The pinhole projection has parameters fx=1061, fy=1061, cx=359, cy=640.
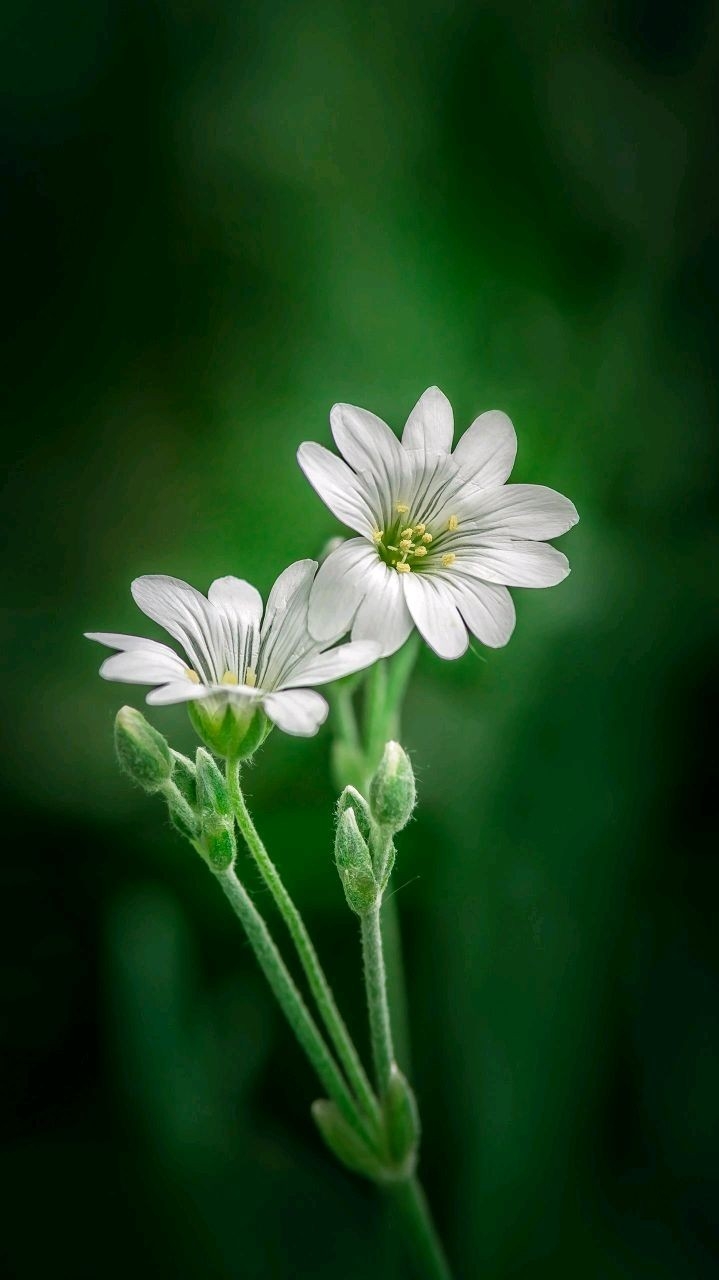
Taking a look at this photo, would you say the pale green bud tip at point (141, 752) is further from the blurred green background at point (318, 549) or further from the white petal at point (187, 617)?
the blurred green background at point (318, 549)

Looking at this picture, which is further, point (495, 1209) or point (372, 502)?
point (495, 1209)

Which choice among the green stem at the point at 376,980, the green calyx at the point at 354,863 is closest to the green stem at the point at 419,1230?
the green stem at the point at 376,980

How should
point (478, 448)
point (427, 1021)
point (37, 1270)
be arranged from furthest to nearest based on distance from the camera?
point (427, 1021)
point (37, 1270)
point (478, 448)

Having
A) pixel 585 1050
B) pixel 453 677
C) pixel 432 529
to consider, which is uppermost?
pixel 432 529

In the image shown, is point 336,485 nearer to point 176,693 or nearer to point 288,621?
point 288,621

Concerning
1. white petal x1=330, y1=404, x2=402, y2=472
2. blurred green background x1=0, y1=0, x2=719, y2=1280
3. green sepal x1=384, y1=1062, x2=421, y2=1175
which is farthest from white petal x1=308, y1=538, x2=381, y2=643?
blurred green background x1=0, y1=0, x2=719, y2=1280

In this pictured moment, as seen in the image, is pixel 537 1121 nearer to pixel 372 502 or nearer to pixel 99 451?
pixel 372 502

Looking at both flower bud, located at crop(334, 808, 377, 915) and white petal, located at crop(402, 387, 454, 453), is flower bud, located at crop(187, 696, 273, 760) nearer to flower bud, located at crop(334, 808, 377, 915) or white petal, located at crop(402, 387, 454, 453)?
flower bud, located at crop(334, 808, 377, 915)

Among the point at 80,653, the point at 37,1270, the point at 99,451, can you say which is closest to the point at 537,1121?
the point at 37,1270
